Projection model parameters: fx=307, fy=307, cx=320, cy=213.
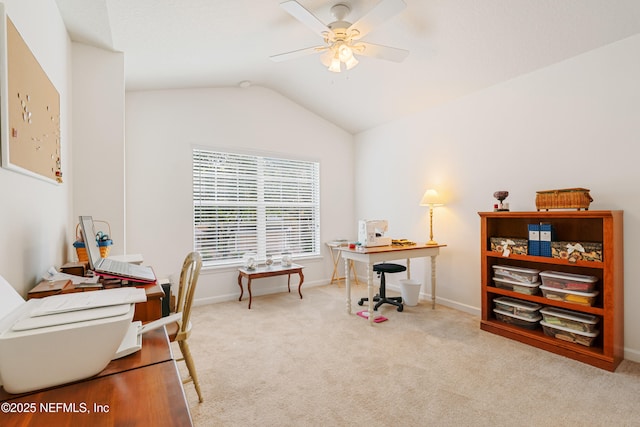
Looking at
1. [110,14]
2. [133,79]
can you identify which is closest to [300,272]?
[133,79]

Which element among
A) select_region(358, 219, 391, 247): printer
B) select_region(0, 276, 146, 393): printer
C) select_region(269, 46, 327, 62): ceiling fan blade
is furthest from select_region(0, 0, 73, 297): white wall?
select_region(358, 219, 391, 247): printer

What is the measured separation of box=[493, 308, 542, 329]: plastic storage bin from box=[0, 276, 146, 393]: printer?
3.25 m

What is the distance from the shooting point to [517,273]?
2.95 metres

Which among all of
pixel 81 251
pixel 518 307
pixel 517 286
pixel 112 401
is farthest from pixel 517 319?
pixel 81 251

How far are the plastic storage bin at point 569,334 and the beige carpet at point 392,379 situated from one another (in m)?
0.19

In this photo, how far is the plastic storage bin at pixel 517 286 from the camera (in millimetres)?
2838

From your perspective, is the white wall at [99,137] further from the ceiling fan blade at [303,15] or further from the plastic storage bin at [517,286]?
the plastic storage bin at [517,286]

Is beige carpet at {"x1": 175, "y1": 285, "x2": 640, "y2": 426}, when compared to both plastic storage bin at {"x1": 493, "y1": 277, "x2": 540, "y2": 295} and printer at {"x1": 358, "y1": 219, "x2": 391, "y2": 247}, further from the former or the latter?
printer at {"x1": 358, "y1": 219, "x2": 391, "y2": 247}

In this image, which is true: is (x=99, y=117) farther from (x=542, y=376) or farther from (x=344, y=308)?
(x=542, y=376)

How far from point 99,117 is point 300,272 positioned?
9.46 ft

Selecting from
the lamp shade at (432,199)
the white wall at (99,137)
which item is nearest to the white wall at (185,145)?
the white wall at (99,137)

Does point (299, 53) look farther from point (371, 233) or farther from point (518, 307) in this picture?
point (518, 307)

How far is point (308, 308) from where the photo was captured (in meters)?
3.89

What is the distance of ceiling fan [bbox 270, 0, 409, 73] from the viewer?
1987 mm
